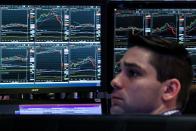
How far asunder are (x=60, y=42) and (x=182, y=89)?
1110 mm

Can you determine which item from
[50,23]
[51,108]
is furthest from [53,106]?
[50,23]

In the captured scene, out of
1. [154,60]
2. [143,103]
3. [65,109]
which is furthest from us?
[65,109]

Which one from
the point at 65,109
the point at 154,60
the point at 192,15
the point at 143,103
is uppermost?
the point at 192,15

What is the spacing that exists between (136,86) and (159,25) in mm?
1168

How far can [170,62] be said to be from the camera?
152 cm

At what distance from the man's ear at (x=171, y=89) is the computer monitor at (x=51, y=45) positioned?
0.98m

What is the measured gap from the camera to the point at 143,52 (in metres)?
1.55

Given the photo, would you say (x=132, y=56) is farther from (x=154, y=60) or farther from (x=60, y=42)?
(x=60, y=42)

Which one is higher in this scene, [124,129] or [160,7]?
[160,7]

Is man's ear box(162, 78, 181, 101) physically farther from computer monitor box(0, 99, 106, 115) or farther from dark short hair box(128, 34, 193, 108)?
computer monitor box(0, 99, 106, 115)

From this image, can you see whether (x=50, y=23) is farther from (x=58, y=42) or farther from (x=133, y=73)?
(x=133, y=73)

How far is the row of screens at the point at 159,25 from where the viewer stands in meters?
2.53

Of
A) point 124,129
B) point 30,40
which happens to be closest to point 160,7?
point 30,40

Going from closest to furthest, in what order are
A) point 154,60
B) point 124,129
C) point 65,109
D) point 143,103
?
point 124,129 → point 143,103 → point 154,60 → point 65,109
